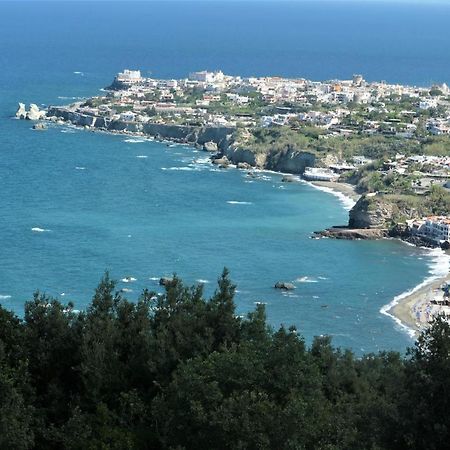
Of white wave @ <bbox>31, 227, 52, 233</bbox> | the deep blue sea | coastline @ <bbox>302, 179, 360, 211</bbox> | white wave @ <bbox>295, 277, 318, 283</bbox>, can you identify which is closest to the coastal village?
coastline @ <bbox>302, 179, 360, 211</bbox>

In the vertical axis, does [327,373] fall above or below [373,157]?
below

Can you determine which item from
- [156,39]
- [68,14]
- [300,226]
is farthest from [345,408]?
[68,14]

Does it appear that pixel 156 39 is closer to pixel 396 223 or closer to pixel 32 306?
pixel 396 223

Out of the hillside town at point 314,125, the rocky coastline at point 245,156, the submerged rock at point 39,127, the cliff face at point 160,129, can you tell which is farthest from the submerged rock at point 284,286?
the submerged rock at point 39,127

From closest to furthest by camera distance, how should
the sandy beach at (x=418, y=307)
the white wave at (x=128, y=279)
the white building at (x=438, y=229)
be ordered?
the sandy beach at (x=418, y=307)
the white wave at (x=128, y=279)
the white building at (x=438, y=229)

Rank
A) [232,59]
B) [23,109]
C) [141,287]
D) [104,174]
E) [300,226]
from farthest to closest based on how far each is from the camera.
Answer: [232,59], [23,109], [104,174], [300,226], [141,287]

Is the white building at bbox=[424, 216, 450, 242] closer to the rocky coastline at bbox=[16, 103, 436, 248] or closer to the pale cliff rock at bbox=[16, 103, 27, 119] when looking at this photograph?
the rocky coastline at bbox=[16, 103, 436, 248]

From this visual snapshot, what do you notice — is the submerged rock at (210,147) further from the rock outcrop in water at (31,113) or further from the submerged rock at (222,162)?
the rock outcrop in water at (31,113)
